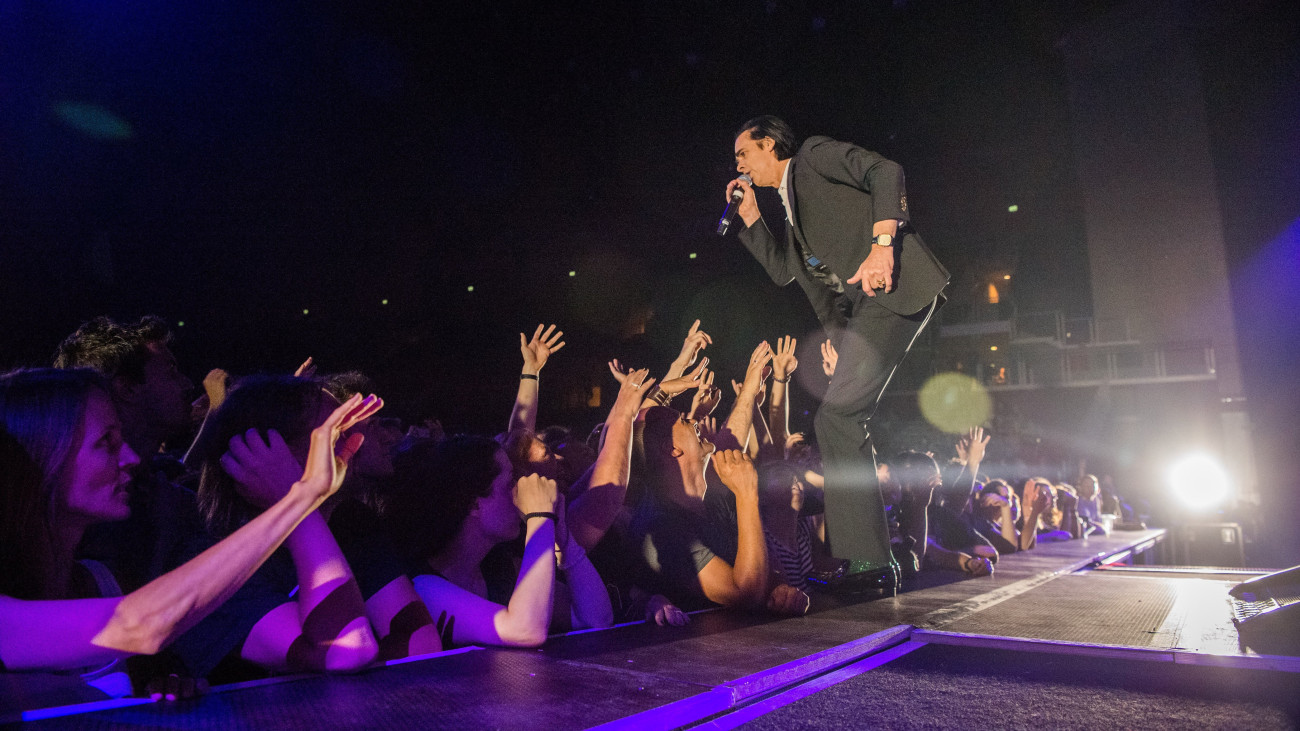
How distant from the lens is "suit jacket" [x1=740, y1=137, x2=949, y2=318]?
6.77 ft

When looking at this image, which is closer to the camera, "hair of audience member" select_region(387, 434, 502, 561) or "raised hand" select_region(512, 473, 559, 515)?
"raised hand" select_region(512, 473, 559, 515)

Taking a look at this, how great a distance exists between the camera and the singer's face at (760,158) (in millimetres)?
2432

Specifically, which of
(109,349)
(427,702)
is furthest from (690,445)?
(109,349)

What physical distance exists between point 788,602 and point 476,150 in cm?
402

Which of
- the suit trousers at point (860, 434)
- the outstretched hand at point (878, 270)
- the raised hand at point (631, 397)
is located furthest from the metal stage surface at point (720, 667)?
the outstretched hand at point (878, 270)

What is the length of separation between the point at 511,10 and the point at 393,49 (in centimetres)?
72

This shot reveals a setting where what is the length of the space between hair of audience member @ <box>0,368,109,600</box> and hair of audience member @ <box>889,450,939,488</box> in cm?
334

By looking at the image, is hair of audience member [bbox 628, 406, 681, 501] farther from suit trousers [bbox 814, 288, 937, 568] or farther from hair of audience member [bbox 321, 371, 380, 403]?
hair of audience member [bbox 321, 371, 380, 403]

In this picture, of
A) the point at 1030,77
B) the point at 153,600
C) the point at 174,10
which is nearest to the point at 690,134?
the point at 1030,77

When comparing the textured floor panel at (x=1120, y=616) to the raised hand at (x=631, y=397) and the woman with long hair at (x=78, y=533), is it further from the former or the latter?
the woman with long hair at (x=78, y=533)

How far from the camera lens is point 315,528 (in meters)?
1.29

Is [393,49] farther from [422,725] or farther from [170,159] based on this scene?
[422,725]

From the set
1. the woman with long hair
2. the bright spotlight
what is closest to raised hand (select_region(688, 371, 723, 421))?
the woman with long hair

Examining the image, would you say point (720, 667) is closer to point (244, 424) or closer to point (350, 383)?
point (244, 424)
